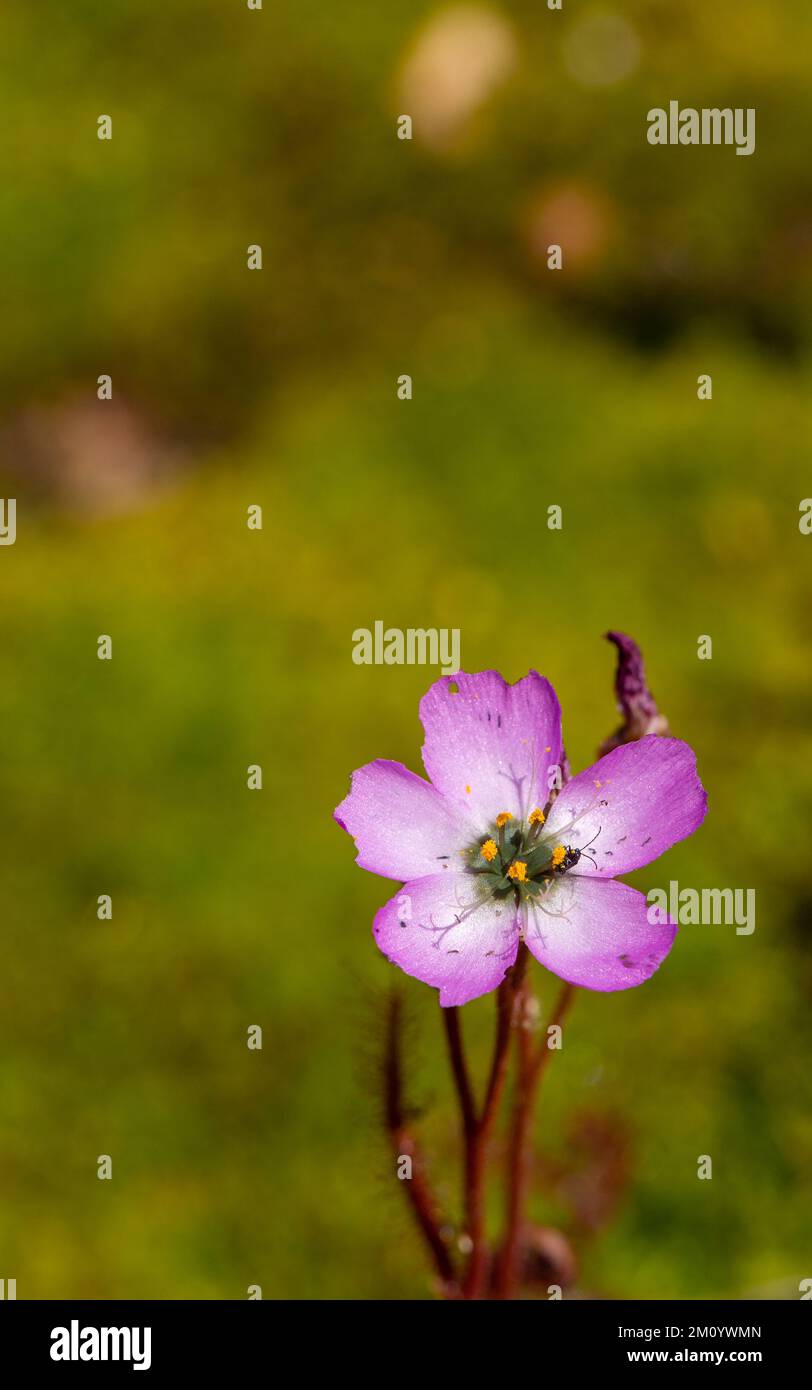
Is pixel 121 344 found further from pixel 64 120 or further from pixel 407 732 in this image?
pixel 407 732

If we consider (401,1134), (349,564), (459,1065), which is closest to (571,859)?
(459,1065)

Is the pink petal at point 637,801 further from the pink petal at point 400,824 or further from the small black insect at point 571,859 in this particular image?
the pink petal at point 400,824

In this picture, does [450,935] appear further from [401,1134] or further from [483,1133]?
[401,1134]

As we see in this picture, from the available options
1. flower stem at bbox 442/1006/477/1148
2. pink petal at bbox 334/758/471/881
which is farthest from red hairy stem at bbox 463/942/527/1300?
pink petal at bbox 334/758/471/881

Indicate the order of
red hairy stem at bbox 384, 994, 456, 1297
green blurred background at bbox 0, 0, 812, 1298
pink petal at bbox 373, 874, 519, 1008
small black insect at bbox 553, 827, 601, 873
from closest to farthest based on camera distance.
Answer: pink petal at bbox 373, 874, 519, 1008, small black insect at bbox 553, 827, 601, 873, red hairy stem at bbox 384, 994, 456, 1297, green blurred background at bbox 0, 0, 812, 1298

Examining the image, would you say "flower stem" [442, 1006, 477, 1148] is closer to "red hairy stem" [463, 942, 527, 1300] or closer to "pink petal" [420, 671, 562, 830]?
"red hairy stem" [463, 942, 527, 1300]

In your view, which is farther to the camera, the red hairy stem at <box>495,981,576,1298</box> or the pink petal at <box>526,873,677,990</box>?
the red hairy stem at <box>495,981,576,1298</box>
